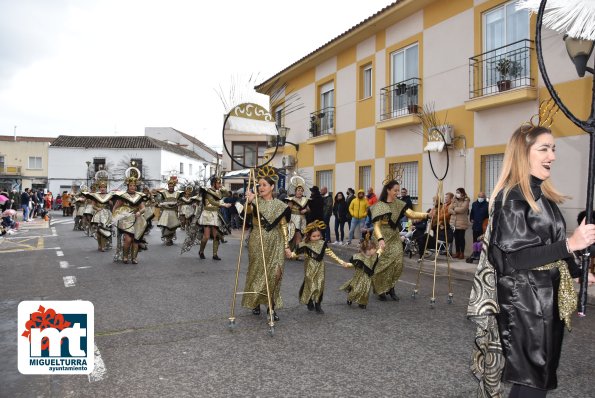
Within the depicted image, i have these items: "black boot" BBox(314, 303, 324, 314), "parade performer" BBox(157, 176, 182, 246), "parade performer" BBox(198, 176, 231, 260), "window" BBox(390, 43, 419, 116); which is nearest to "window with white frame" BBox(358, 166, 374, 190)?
"window" BBox(390, 43, 419, 116)

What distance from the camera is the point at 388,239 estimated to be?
7.49 m

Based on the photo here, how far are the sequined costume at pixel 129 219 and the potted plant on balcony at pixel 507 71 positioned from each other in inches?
347

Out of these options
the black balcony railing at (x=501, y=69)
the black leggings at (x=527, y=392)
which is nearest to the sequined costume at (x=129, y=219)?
the black balcony railing at (x=501, y=69)

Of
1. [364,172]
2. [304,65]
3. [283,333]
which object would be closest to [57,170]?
[304,65]

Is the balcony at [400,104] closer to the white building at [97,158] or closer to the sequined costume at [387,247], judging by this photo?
the sequined costume at [387,247]

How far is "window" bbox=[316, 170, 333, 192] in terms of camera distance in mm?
20500

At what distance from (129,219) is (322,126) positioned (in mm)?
11082

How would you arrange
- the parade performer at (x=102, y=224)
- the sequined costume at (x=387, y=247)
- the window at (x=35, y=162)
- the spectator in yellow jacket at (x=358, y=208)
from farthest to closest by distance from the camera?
the window at (x=35, y=162) < the spectator in yellow jacket at (x=358, y=208) < the parade performer at (x=102, y=224) < the sequined costume at (x=387, y=247)

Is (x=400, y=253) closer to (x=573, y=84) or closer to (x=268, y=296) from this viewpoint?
(x=268, y=296)

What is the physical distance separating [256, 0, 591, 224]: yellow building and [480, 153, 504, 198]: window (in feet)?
0.08

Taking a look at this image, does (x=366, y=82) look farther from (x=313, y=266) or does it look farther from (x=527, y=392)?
(x=527, y=392)

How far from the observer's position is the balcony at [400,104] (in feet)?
49.4

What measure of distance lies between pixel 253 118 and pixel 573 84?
777 cm

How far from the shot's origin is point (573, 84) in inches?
416
